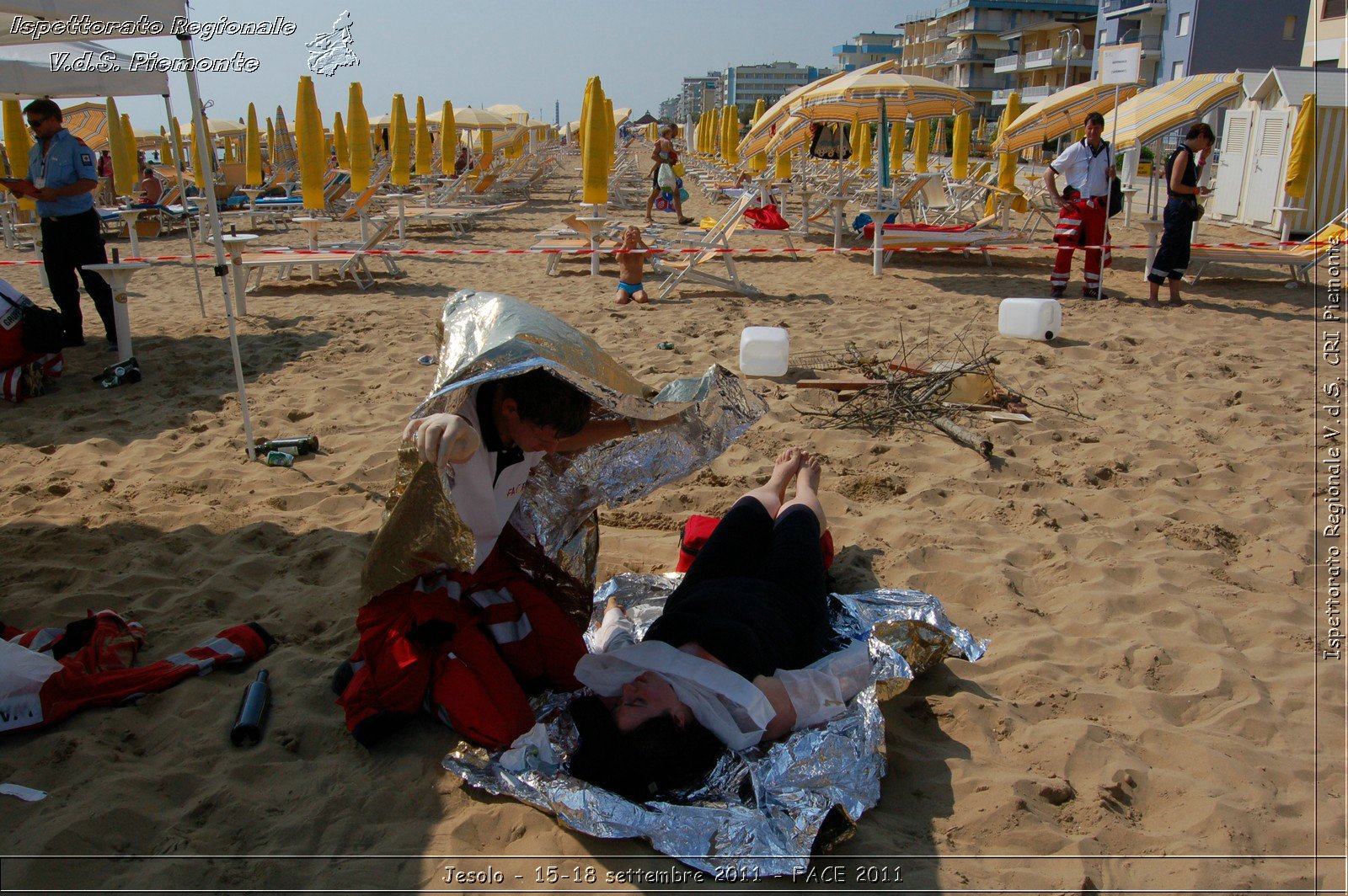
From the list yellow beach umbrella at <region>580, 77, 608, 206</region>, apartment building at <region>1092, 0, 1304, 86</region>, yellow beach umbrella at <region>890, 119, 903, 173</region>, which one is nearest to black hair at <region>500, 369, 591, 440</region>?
yellow beach umbrella at <region>580, 77, 608, 206</region>

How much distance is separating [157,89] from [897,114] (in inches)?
313

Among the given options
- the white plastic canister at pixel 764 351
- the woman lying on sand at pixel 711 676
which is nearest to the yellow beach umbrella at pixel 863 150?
the white plastic canister at pixel 764 351

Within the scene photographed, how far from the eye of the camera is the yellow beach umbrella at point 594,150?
33.0 feet

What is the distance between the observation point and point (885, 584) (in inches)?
129

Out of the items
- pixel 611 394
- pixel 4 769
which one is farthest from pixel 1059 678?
pixel 4 769

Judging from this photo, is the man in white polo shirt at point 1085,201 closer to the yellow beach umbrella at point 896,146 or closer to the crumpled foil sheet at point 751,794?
the crumpled foil sheet at point 751,794

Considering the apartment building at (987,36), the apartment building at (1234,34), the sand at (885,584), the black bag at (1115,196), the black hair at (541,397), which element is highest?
the apartment building at (987,36)

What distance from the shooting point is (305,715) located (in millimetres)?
2475

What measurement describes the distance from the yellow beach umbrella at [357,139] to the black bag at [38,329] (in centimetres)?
626

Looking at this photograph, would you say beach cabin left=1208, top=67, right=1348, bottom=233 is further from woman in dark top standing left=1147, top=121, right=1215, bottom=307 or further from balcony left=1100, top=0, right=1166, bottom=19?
balcony left=1100, top=0, right=1166, bottom=19

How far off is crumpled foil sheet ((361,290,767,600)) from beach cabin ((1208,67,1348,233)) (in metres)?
12.7

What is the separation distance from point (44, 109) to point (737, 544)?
6.09m

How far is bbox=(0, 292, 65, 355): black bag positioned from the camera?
546 cm

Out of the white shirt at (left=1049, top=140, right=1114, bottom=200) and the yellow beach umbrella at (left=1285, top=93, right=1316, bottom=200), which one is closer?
the white shirt at (left=1049, top=140, right=1114, bottom=200)
